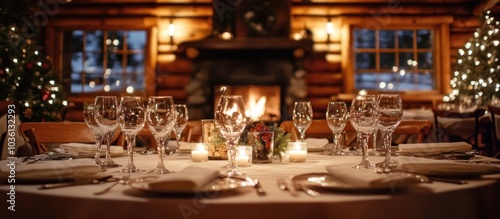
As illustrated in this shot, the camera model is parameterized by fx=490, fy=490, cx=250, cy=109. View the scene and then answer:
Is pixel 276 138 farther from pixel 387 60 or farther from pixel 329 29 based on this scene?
pixel 387 60

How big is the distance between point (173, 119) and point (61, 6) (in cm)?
743

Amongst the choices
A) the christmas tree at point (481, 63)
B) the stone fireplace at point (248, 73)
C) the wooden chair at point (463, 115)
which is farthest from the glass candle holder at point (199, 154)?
the christmas tree at point (481, 63)

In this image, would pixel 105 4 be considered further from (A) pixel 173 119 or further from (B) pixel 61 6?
(A) pixel 173 119

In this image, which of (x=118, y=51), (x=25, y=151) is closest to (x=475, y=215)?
(x=25, y=151)

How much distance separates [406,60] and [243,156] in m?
7.23

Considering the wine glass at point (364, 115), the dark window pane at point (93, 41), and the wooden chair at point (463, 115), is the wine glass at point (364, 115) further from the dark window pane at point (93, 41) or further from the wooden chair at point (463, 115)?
the dark window pane at point (93, 41)

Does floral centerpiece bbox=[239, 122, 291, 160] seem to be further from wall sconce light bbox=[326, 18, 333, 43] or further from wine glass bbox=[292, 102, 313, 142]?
wall sconce light bbox=[326, 18, 333, 43]

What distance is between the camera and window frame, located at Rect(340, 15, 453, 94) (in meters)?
7.78

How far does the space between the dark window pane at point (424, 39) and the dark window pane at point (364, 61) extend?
0.83 m

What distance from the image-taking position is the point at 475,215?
1.00m

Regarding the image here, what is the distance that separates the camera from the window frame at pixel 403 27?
7777mm

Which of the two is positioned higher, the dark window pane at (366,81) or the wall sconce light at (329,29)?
the wall sconce light at (329,29)

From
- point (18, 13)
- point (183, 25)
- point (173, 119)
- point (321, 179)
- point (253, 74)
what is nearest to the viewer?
point (321, 179)

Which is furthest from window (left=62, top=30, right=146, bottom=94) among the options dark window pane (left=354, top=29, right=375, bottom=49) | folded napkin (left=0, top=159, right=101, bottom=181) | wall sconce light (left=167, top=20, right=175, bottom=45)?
folded napkin (left=0, top=159, right=101, bottom=181)
